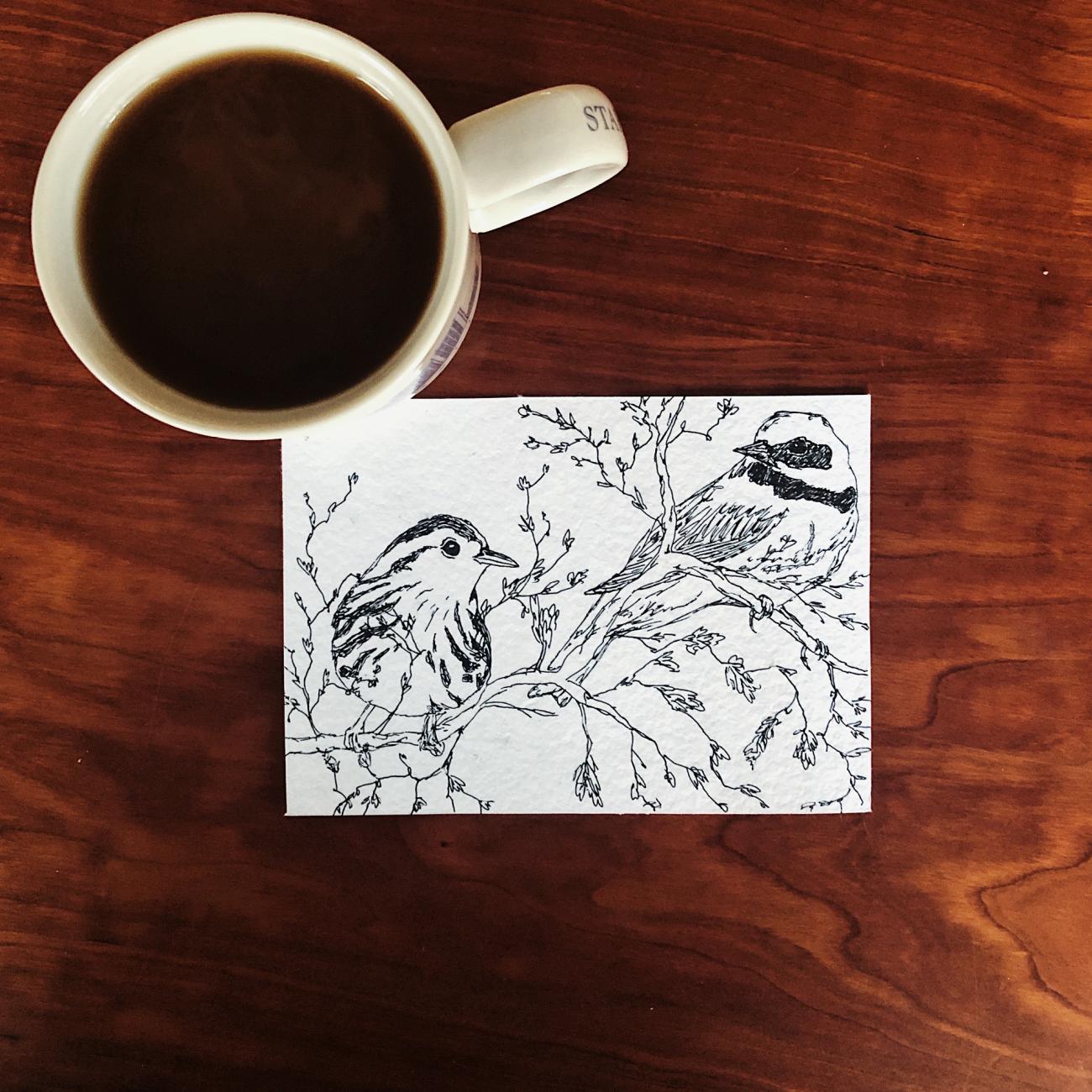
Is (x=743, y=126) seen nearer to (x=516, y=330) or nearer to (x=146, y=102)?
(x=516, y=330)

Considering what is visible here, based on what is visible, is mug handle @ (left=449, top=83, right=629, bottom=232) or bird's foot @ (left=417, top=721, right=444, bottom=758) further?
bird's foot @ (left=417, top=721, right=444, bottom=758)

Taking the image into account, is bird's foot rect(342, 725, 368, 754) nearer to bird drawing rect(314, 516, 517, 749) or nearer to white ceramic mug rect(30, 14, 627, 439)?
bird drawing rect(314, 516, 517, 749)

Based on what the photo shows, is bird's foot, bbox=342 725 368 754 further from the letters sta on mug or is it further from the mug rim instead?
the letters sta on mug

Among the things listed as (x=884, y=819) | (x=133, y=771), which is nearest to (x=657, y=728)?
(x=884, y=819)

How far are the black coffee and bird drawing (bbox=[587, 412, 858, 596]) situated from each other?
0.16m

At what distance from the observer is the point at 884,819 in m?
0.40

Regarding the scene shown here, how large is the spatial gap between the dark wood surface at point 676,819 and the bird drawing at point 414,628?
0.03 meters

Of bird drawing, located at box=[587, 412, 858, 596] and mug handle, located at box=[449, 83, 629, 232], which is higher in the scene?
mug handle, located at box=[449, 83, 629, 232]

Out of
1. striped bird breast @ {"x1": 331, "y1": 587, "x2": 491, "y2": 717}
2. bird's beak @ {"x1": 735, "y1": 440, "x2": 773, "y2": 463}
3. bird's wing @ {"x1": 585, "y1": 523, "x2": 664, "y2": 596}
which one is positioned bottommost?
striped bird breast @ {"x1": 331, "y1": 587, "x2": 491, "y2": 717}

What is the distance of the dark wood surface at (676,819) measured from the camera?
0.38m

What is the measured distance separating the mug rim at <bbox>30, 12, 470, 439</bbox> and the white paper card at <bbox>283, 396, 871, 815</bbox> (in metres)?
0.10

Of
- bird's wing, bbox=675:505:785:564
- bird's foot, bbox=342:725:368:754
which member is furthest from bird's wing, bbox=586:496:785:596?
bird's foot, bbox=342:725:368:754

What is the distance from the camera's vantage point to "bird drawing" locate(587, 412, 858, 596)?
0.39m

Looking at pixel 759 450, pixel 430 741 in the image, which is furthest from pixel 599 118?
pixel 430 741
